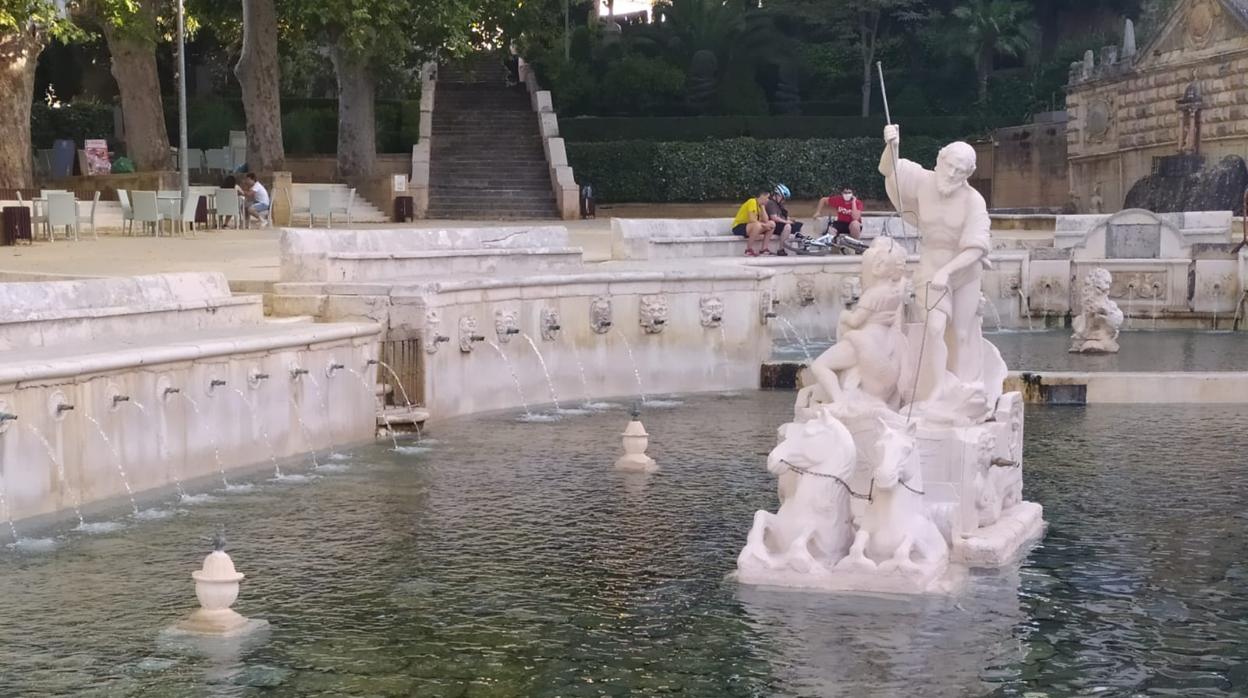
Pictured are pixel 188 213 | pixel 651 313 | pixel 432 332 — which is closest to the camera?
pixel 432 332

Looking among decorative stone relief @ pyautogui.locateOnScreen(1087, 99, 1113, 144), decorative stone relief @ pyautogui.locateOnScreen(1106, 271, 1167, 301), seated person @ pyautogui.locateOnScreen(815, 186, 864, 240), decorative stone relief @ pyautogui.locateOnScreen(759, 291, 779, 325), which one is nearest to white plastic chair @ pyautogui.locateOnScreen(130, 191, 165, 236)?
seated person @ pyautogui.locateOnScreen(815, 186, 864, 240)

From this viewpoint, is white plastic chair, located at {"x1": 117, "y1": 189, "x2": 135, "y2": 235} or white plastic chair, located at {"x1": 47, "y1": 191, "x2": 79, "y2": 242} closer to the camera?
white plastic chair, located at {"x1": 47, "y1": 191, "x2": 79, "y2": 242}

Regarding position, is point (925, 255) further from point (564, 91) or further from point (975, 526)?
point (564, 91)

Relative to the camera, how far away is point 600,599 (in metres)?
9.61

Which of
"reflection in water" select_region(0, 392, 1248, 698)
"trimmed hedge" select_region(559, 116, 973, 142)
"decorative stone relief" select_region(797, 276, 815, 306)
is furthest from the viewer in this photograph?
"trimmed hedge" select_region(559, 116, 973, 142)

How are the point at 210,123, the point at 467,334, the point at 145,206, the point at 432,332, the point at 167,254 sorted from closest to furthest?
the point at 432,332, the point at 467,334, the point at 167,254, the point at 145,206, the point at 210,123

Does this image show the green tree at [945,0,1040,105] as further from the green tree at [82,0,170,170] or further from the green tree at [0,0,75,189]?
the green tree at [0,0,75,189]

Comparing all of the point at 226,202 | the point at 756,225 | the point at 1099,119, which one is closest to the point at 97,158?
the point at 226,202

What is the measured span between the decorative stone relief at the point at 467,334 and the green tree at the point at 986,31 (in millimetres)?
33438

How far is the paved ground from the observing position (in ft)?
66.2

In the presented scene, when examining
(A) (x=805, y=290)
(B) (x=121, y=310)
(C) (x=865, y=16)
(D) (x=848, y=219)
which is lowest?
(A) (x=805, y=290)

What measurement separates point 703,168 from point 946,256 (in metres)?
32.4

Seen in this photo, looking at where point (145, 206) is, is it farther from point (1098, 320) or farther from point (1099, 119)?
point (1099, 119)

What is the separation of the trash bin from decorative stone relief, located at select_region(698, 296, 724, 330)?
16.1 metres
